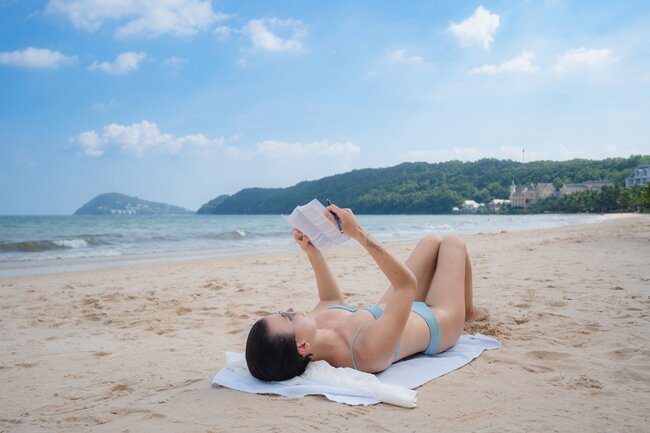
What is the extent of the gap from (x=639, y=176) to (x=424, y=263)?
8704 centimetres

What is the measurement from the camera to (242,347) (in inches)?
176

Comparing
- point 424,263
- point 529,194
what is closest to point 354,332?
point 424,263

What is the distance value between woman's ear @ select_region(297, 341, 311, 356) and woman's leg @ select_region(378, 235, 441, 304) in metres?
1.27

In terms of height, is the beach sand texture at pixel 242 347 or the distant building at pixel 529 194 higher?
the distant building at pixel 529 194

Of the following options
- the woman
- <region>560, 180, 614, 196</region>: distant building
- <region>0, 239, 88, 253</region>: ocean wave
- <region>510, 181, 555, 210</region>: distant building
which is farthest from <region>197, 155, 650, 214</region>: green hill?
the woman

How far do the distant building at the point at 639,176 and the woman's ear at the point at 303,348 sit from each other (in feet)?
281

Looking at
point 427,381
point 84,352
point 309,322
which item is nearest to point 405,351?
point 427,381

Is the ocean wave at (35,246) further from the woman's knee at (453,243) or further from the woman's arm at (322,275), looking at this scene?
the woman's knee at (453,243)

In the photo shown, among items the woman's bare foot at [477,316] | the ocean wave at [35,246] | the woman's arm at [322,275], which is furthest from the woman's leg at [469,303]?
the ocean wave at [35,246]

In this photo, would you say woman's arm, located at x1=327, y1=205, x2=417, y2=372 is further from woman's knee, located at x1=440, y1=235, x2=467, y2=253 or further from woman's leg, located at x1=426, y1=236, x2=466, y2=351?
woman's knee, located at x1=440, y1=235, x2=467, y2=253

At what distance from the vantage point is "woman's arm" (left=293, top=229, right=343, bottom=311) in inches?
149

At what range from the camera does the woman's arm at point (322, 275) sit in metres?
3.80

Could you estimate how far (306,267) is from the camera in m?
10.6

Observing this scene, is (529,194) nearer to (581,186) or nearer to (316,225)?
(581,186)
